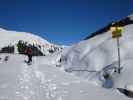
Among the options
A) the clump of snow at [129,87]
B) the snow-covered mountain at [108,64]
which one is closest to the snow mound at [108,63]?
the snow-covered mountain at [108,64]

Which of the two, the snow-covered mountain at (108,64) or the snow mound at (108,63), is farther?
the snow mound at (108,63)

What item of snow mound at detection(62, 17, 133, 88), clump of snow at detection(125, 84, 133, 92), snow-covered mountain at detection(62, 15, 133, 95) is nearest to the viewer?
clump of snow at detection(125, 84, 133, 92)

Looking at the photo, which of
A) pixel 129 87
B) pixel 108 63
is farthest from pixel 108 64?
pixel 129 87

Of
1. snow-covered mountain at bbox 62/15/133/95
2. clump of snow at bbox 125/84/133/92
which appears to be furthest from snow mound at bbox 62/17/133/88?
clump of snow at bbox 125/84/133/92

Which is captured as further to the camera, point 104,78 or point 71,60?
point 71,60

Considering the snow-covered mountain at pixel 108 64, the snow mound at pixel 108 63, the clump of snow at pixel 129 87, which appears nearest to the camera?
the clump of snow at pixel 129 87

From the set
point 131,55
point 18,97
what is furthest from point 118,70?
point 18,97

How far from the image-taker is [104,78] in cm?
1433

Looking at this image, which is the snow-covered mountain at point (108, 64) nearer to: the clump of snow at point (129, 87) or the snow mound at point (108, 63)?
the snow mound at point (108, 63)

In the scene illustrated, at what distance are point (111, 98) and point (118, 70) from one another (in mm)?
3263

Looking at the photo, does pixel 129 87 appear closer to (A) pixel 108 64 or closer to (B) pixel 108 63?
(A) pixel 108 64

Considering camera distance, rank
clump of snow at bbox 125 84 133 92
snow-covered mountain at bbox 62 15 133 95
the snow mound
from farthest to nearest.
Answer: the snow mound → snow-covered mountain at bbox 62 15 133 95 → clump of snow at bbox 125 84 133 92

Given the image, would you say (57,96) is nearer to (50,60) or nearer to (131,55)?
(131,55)

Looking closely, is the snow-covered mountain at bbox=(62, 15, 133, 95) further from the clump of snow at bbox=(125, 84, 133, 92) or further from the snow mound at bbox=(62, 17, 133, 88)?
the clump of snow at bbox=(125, 84, 133, 92)
